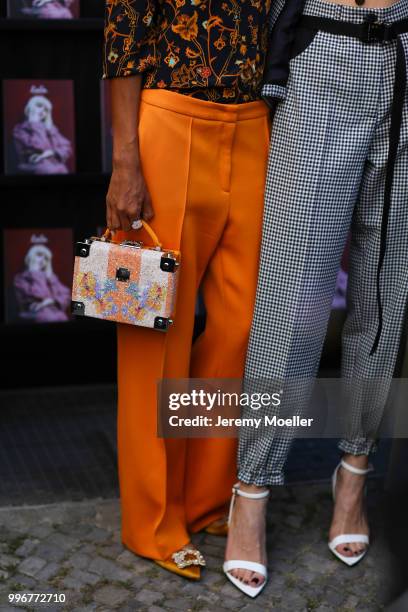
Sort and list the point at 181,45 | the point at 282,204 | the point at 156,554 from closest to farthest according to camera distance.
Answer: the point at 181,45 → the point at 282,204 → the point at 156,554

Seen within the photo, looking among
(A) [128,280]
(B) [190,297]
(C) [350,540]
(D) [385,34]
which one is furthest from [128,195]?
(C) [350,540]

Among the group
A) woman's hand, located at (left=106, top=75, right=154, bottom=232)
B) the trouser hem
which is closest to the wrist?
woman's hand, located at (left=106, top=75, right=154, bottom=232)

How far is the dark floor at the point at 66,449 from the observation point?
319 centimetres

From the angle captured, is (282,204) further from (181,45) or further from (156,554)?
(156,554)

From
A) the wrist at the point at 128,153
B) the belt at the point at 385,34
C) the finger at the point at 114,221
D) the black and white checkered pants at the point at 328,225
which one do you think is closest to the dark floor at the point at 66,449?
Result: the black and white checkered pants at the point at 328,225

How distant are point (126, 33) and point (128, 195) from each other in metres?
0.37

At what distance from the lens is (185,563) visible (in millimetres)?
2756

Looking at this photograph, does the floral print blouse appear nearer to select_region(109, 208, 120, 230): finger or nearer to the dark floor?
select_region(109, 208, 120, 230): finger

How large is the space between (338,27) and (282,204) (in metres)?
0.44

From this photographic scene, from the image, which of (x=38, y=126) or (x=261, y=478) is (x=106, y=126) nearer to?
(x=38, y=126)

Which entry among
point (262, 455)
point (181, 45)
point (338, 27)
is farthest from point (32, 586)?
point (338, 27)

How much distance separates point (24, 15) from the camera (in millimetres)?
3484

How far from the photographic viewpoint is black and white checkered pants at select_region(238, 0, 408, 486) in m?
2.54

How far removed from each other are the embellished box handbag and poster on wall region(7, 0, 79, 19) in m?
1.24
